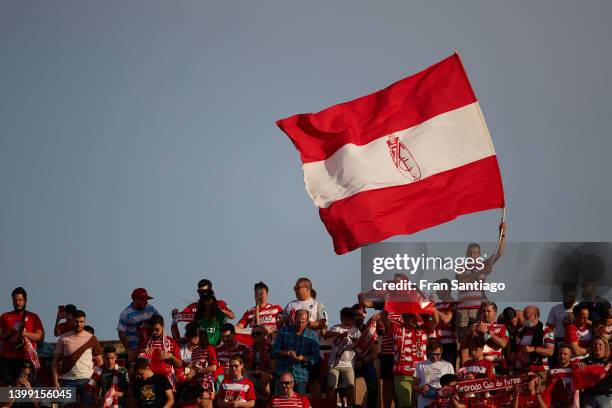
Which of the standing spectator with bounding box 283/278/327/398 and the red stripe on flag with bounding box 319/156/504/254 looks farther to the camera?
the standing spectator with bounding box 283/278/327/398

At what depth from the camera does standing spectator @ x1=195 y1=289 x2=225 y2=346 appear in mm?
23234

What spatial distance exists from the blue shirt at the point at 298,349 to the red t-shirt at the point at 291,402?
0.89 metres

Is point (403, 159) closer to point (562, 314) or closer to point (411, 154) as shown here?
point (411, 154)

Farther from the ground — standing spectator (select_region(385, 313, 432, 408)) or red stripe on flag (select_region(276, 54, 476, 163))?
red stripe on flag (select_region(276, 54, 476, 163))

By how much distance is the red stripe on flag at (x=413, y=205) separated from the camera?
19031 millimetres

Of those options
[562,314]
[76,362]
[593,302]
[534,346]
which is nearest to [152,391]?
[76,362]

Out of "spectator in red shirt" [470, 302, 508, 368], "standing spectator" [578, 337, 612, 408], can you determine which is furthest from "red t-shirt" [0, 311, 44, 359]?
"standing spectator" [578, 337, 612, 408]

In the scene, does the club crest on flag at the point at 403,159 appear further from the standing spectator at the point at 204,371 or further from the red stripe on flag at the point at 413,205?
the standing spectator at the point at 204,371

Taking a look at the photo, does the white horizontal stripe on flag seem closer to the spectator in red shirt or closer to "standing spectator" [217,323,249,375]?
the spectator in red shirt

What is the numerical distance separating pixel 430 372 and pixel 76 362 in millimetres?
6366

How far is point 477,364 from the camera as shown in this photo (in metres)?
21.6

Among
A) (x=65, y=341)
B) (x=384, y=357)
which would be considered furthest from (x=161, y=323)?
(x=384, y=357)

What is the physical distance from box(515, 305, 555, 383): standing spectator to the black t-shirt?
5.96 m

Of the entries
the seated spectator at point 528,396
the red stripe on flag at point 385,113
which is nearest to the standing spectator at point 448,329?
the seated spectator at point 528,396
